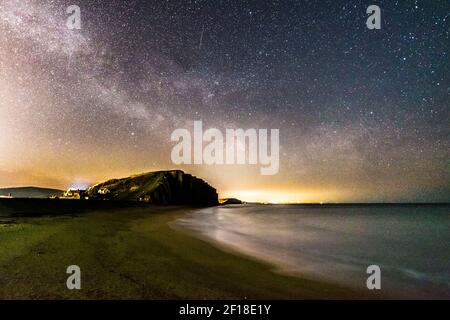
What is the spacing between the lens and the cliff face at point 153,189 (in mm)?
74875

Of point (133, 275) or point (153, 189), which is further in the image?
point (153, 189)

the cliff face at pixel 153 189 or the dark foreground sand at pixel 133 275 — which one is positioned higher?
the dark foreground sand at pixel 133 275

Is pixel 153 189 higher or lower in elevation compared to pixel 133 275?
lower

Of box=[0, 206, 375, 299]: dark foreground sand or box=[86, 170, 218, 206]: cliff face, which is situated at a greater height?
box=[0, 206, 375, 299]: dark foreground sand

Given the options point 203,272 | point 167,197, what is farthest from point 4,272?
point 167,197

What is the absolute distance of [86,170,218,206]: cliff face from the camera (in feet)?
246

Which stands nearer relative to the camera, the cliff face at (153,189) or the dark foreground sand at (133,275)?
the dark foreground sand at (133,275)

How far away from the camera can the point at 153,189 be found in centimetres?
7588

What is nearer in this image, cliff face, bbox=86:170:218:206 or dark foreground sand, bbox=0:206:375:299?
dark foreground sand, bbox=0:206:375:299

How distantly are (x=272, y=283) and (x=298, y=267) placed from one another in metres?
2.99
